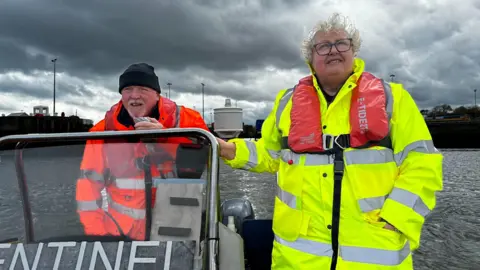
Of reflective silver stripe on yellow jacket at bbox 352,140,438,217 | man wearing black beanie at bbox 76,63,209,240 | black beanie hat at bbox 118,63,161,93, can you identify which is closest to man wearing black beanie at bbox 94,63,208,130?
black beanie hat at bbox 118,63,161,93

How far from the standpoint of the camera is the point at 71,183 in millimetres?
1840

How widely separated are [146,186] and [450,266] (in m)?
6.28

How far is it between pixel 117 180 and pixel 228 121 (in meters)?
3.49

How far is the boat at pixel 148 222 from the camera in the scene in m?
1.56

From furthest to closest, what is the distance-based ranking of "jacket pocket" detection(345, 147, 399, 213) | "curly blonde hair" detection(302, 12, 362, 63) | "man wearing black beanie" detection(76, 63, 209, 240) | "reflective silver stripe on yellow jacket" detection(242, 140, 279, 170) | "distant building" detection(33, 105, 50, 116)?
"distant building" detection(33, 105, 50, 116) → "reflective silver stripe on yellow jacket" detection(242, 140, 279, 170) → "curly blonde hair" detection(302, 12, 362, 63) → "jacket pocket" detection(345, 147, 399, 213) → "man wearing black beanie" detection(76, 63, 209, 240)

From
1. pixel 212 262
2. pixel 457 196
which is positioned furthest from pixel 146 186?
pixel 457 196

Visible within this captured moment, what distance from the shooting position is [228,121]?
527cm

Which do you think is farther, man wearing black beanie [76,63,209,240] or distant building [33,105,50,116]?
distant building [33,105,50,116]

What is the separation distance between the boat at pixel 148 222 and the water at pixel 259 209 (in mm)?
11

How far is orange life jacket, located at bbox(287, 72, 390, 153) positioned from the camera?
1.88 m

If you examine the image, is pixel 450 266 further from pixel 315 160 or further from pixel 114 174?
pixel 114 174

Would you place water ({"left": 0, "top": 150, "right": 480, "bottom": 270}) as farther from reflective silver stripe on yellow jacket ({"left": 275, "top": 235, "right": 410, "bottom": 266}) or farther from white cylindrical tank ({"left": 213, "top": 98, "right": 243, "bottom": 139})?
white cylindrical tank ({"left": 213, "top": 98, "right": 243, "bottom": 139})

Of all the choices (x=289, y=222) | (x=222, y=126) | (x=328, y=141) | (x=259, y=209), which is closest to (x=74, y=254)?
(x=289, y=222)

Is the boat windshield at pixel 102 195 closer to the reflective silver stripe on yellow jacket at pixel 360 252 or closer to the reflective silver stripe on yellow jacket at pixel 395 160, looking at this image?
the reflective silver stripe on yellow jacket at pixel 360 252
